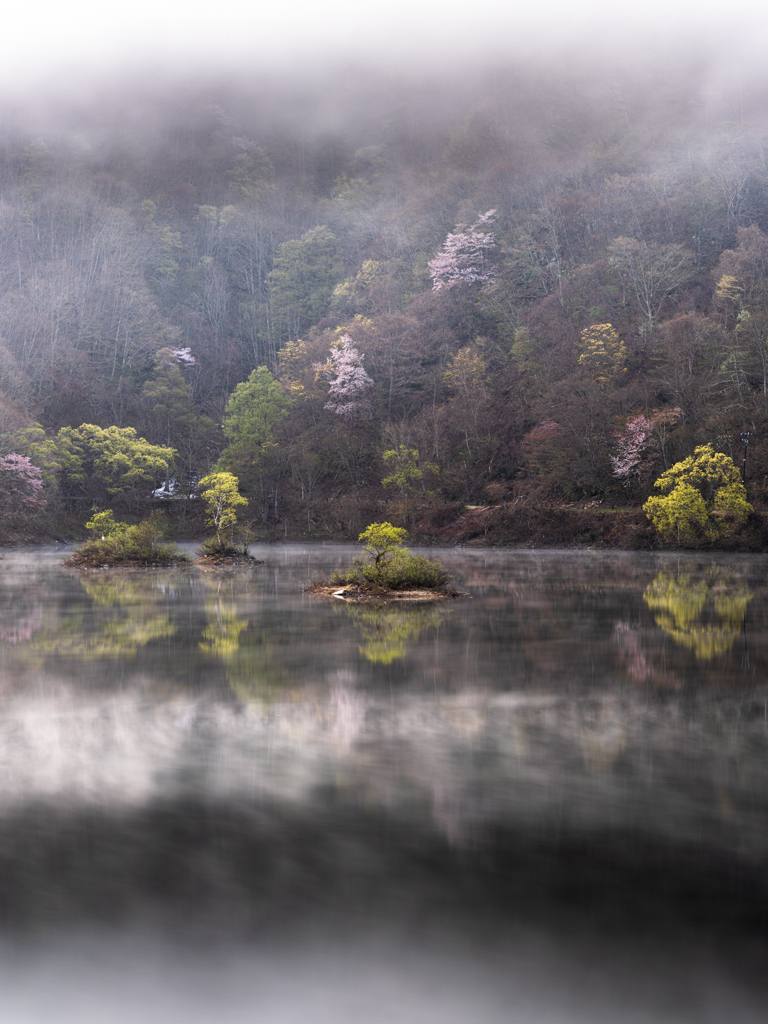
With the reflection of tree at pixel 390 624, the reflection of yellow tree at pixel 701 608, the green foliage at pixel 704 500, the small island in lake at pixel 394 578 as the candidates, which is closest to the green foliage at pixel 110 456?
the green foliage at pixel 704 500

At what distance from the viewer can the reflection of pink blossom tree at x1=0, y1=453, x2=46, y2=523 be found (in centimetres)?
4316

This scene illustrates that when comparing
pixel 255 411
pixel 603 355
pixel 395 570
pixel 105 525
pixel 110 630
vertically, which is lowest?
pixel 110 630

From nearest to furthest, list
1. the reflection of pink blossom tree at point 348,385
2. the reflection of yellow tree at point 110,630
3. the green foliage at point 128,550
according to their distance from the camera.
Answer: the reflection of yellow tree at point 110,630, the green foliage at point 128,550, the reflection of pink blossom tree at point 348,385

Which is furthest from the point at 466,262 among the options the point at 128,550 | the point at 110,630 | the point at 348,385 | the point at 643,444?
the point at 110,630

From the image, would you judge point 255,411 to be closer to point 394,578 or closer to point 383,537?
point 394,578

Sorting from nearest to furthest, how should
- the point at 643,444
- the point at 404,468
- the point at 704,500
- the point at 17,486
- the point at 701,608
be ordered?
the point at 701,608 < the point at 704,500 < the point at 643,444 < the point at 17,486 < the point at 404,468

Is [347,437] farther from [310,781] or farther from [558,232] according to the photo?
[310,781]

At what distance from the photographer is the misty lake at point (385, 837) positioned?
333 centimetres

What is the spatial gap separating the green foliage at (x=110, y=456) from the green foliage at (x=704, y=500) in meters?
28.2

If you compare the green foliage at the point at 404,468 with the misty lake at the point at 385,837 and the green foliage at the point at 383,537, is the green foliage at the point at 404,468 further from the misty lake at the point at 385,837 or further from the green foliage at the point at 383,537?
the misty lake at the point at 385,837

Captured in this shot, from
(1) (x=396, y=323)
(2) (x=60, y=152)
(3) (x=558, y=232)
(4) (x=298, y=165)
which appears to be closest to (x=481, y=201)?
(3) (x=558, y=232)

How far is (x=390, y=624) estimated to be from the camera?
13.4 meters

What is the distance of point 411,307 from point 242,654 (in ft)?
162

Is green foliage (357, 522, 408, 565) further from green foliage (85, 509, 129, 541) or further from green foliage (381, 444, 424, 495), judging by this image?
green foliage (381, 444, 424, 495)
